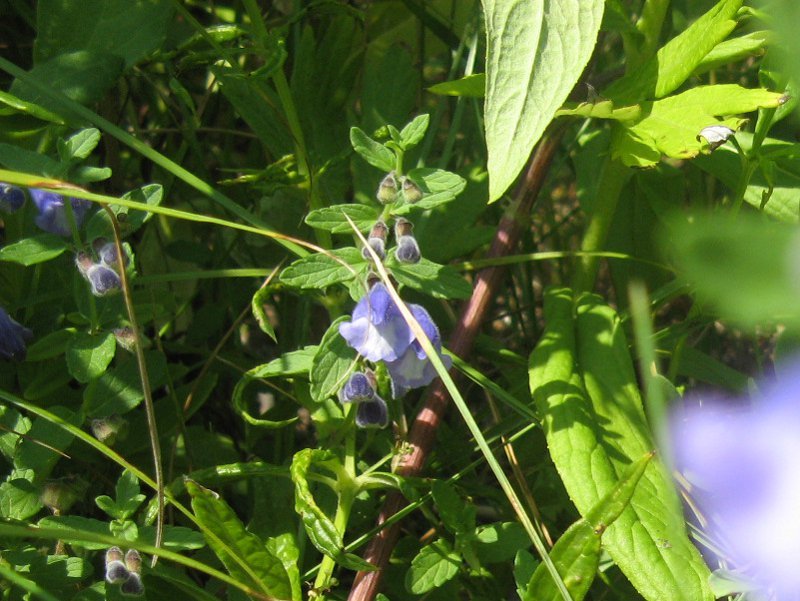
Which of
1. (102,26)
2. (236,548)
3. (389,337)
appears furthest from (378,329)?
(102,26)

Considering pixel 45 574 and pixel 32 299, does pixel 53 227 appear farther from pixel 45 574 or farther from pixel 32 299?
pixel 45 574

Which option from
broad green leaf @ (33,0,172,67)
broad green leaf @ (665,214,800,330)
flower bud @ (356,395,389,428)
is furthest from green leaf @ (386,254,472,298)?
broad green leaf @ (665,214,800,330)

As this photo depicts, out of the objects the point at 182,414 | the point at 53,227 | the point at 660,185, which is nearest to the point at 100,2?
the point at 53,227

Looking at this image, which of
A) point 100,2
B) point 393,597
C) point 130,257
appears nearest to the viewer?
point 130,257

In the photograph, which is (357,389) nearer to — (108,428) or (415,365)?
(415,365)

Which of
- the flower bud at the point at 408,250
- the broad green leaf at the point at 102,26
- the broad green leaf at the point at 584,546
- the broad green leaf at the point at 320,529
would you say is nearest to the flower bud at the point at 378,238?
the flower bud at the point at 408,250

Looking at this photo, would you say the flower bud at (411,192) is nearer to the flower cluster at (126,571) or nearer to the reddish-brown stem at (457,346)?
the reddish-brown stem at (457,346)
